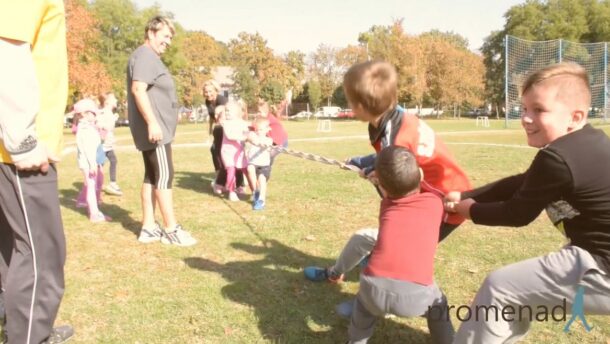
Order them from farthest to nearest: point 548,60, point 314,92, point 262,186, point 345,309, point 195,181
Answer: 1. point 314,92
2. point 548,60
3. point 195,181
4. point 262,186
5. point 345,309

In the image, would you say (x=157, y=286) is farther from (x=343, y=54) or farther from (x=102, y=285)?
(x=343, y=54)

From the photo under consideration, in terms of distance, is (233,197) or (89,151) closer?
(89,151)

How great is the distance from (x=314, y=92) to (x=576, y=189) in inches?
2618

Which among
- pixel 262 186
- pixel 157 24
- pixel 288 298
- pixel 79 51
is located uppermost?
pixel 79 51

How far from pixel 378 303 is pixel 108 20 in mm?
62630

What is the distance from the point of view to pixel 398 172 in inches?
105

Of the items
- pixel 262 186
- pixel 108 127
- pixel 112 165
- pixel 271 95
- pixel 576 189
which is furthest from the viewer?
pixel 271 95

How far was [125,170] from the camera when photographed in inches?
448

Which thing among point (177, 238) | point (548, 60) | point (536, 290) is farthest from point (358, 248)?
point (548, 60)

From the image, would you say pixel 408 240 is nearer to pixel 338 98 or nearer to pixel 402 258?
pixel 402 258

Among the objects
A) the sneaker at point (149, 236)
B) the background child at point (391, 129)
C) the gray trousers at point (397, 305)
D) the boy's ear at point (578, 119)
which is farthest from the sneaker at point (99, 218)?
the boy's ear at point (578, 119)

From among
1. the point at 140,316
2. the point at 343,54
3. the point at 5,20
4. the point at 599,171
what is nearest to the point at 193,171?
the point at 140,316

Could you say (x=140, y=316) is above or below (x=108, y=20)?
below

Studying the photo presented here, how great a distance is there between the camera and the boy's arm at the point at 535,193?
2137mm
